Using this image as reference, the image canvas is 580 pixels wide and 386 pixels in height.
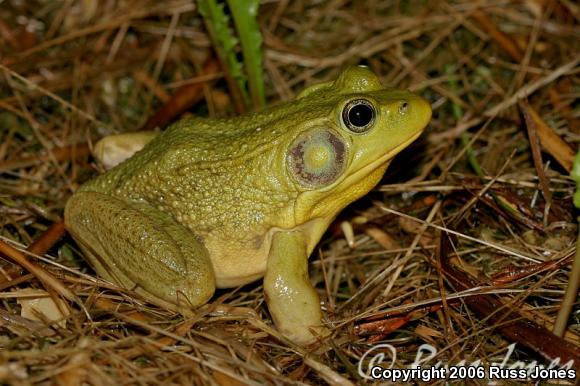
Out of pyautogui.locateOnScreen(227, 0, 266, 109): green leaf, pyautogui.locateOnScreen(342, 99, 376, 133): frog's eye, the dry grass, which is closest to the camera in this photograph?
the dry grass

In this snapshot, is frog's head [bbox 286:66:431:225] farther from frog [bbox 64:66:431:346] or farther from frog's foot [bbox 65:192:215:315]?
frog's foot [bbox 65:192:215:315]

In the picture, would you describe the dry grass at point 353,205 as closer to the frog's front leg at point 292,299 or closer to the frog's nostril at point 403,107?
the frog's front leg at point 292,299

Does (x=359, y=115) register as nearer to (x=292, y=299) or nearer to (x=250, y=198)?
(x=250, y=198)

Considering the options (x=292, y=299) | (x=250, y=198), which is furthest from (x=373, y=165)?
(x=292, y=299)

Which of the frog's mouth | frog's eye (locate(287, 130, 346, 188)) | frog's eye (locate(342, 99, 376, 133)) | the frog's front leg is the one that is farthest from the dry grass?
frog's eye (locate(342, 99, 376, 133))

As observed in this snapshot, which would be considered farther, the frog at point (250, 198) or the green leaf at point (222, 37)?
the green leaf at point (222, 37)

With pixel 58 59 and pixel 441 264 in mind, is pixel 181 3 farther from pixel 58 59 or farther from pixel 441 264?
pixel 441 264

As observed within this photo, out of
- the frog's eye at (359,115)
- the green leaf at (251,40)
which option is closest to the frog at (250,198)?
the frog's eye at (359,115)
